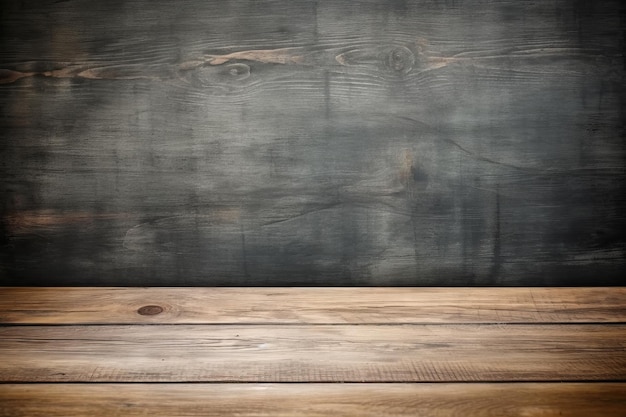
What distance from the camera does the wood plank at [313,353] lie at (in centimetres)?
104

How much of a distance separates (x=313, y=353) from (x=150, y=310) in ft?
1.46

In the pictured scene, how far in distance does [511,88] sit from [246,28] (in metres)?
0.67

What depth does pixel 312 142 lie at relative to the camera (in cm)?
149

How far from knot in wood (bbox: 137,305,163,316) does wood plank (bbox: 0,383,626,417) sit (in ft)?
1.10

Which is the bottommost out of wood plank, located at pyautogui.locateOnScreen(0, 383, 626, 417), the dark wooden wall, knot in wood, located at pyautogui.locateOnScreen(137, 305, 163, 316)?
wood plank, located at pyautogui.locateOnScreen(0, 383, 626, 417)

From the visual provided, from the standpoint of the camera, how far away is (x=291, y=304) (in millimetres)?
1406

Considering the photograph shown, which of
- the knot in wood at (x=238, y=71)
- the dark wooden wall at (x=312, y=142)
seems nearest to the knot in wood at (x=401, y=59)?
the dark wooden wall at (x=312, y=142)

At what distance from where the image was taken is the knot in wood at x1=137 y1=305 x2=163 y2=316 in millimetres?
1350

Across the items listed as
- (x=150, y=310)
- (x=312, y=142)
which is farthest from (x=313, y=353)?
(x=312, y=142)

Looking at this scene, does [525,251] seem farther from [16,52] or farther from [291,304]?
[16,52]

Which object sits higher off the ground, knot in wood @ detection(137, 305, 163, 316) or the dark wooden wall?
the dark wooden wall

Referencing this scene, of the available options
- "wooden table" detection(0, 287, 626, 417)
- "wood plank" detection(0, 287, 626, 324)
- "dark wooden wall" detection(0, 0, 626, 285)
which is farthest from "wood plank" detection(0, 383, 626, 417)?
"dark wooden wall" detection(0, 0, 626, 285)

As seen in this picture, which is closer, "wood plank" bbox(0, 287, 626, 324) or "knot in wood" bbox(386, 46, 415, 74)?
"wood plank" bbox(0, 287, 626, 324)

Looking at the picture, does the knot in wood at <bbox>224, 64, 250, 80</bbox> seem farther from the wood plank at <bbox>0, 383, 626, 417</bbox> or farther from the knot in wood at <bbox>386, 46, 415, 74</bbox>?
the wood plank at <bbox>0, 383, 626, 417</bbox>
